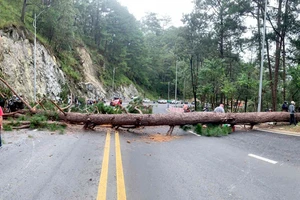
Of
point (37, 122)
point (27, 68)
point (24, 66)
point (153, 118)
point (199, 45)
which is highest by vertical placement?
point (199, 45)

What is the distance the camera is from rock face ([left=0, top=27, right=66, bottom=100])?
86.6ft

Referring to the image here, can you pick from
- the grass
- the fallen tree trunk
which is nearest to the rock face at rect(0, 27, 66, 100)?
the fallen tree trunk

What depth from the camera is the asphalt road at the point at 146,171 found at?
4.30 m

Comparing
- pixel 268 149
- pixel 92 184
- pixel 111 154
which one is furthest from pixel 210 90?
pixel 92 184

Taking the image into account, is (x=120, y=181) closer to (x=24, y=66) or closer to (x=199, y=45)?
(x=24, y=66)

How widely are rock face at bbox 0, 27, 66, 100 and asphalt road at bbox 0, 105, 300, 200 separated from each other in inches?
821

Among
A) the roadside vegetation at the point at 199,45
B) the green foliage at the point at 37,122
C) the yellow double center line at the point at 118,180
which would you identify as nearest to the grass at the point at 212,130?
the yellow double center line at the point at 118,180

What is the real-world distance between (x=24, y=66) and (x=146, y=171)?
93.6ft

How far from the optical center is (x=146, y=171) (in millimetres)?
5570

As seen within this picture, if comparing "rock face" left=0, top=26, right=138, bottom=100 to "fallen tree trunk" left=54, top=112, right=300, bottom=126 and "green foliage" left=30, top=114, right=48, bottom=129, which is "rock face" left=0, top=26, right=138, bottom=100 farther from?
"fallen tree trunk" left=54, top=112, right=300, bottom=126

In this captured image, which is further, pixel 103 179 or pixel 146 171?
pixel 146 171

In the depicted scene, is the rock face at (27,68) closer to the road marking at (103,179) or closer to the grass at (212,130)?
the grass at (212,130)

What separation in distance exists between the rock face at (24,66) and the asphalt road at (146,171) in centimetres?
2086

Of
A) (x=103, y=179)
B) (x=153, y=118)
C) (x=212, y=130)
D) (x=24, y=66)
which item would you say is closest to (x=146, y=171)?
(x=103, y=179)
